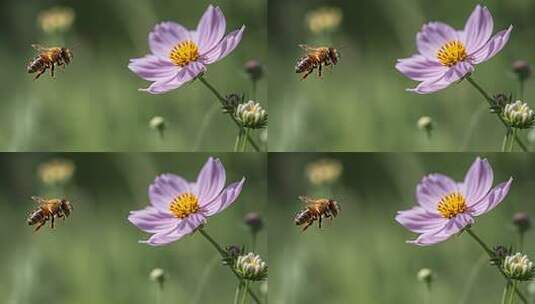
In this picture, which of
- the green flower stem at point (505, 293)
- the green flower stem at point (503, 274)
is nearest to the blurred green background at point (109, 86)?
the green flower stem at point (503, 274)

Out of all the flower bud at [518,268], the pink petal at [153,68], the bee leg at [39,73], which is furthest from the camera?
the bee leg at [39,73]

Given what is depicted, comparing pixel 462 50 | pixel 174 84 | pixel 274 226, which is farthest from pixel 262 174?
pixel 462 50

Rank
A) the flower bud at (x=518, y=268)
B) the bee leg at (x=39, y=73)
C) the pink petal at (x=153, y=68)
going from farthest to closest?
the bee leg at (x=39, y=73) → the pink petal at (x=153, y=68) → the flower bud at (x=518, y=268)

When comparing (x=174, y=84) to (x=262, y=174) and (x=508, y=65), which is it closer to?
(x=262, y=174)

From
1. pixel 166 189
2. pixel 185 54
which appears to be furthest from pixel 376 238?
pixel 185 54

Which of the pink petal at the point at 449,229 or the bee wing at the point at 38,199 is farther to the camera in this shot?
the bee wing at the point at 38,199

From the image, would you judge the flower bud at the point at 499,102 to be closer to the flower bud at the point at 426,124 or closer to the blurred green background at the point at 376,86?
the blurred green background at the point at 376,86
